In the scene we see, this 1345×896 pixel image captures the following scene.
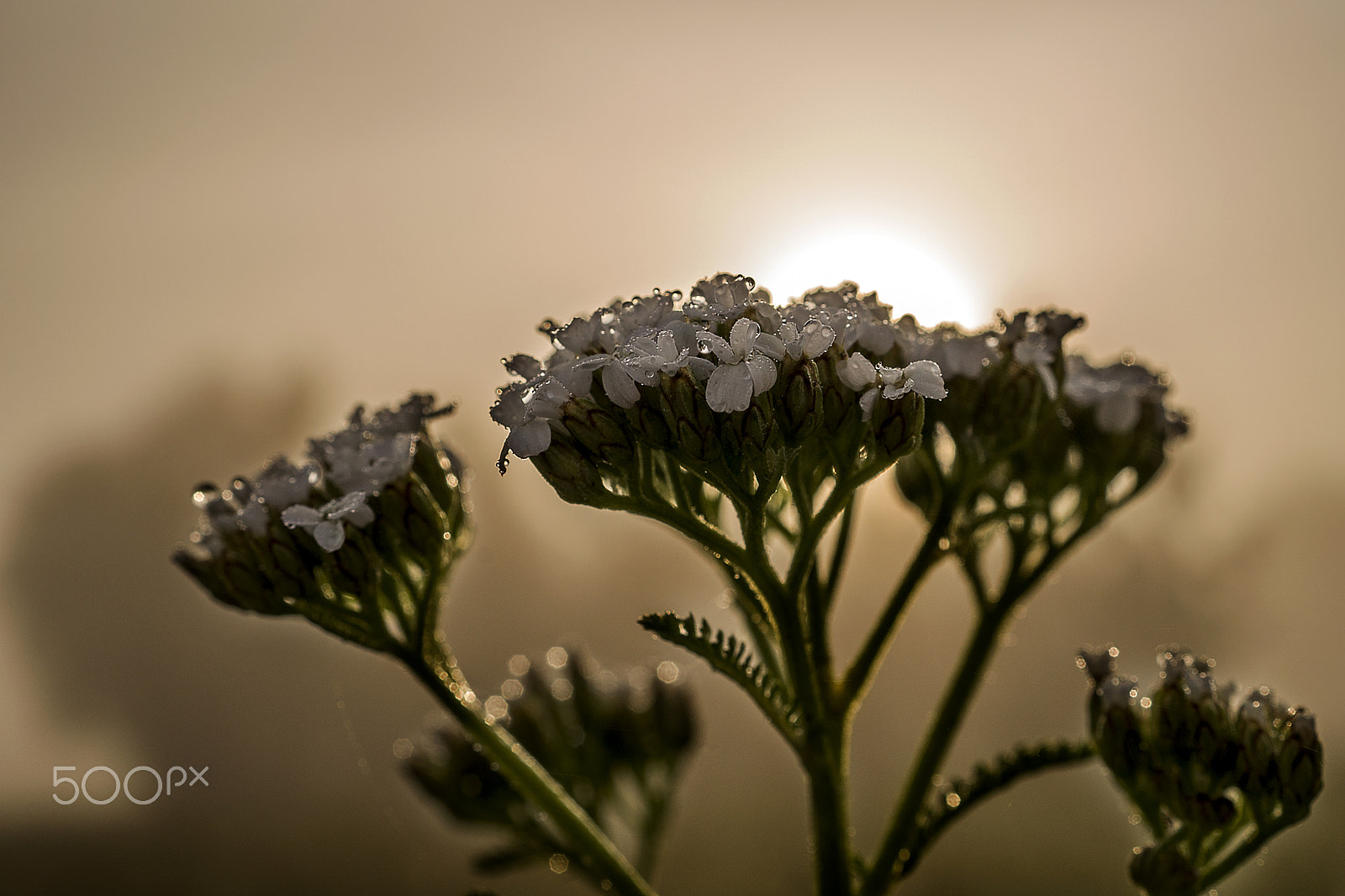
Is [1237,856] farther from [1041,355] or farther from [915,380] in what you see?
[915,380]

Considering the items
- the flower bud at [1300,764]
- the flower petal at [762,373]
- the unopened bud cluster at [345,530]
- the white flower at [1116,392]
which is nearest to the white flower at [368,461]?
the unopened bud cluster at [345,530]

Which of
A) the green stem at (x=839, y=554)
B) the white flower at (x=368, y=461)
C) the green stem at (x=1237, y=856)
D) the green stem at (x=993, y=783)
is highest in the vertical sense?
the white flower at (x=368, y=461)

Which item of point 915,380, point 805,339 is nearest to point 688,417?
point 805,339

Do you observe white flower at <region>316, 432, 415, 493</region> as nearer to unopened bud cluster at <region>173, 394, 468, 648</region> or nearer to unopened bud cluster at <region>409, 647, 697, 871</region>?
unopened bud cluster at <region>173, 394, 468, 648</region>

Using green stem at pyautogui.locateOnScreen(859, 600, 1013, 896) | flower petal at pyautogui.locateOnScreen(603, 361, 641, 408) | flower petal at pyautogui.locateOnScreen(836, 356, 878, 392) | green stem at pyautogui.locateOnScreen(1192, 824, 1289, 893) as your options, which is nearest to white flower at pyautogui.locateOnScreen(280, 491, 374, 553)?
flower petal at pyautogui.locateOnScreen(603, 361, 641, 408)

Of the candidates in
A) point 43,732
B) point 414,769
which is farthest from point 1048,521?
point 43,732

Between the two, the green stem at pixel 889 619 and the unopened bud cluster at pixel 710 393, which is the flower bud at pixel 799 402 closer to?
the unopened bud cluster at pixel 710 393
